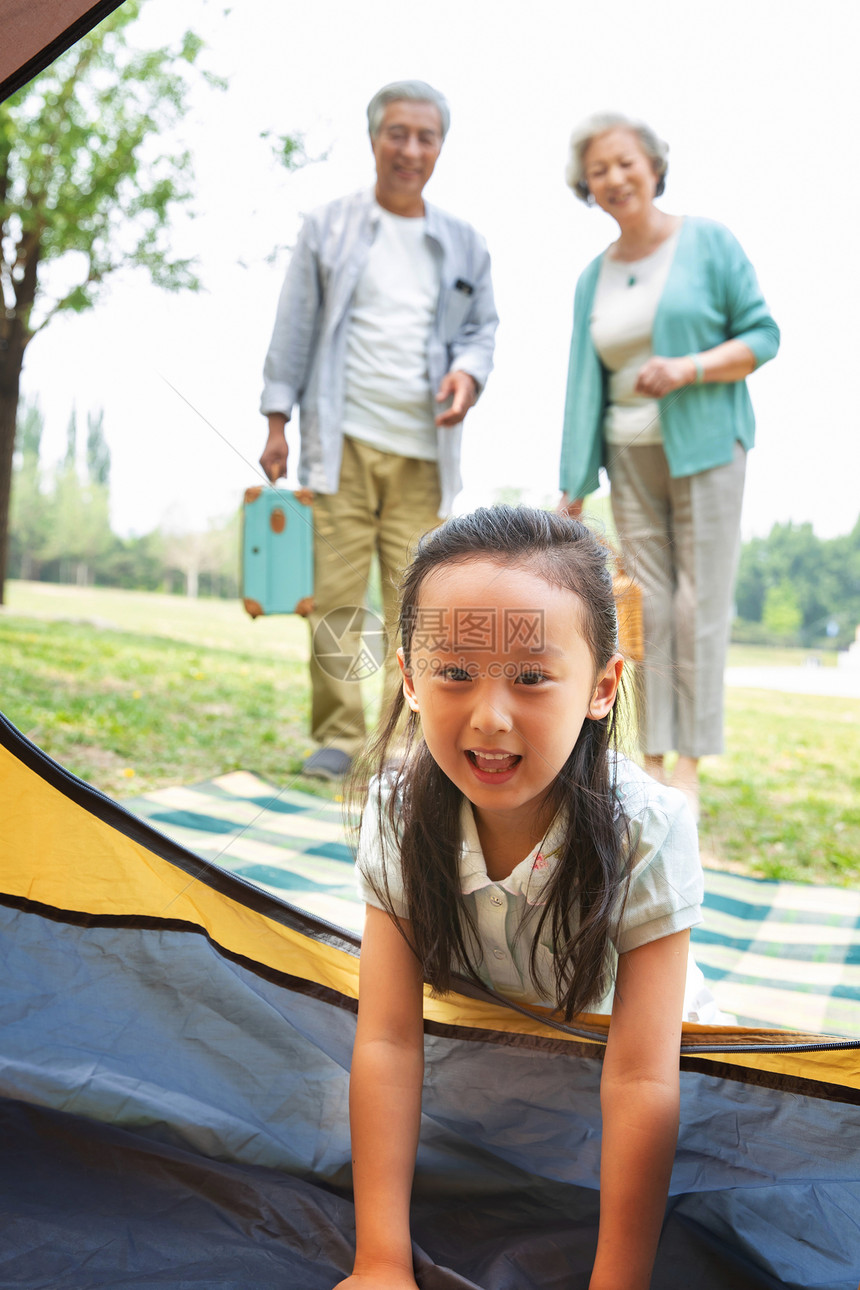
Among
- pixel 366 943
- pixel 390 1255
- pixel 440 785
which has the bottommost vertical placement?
pixel 390 1255

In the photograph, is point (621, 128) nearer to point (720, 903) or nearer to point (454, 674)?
point (454, 674)

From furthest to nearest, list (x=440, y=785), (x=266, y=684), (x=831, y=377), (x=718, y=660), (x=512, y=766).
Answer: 1. (x=266, y=684)
2. (x=831, y=377)
3. (x=718, y=660)
4. (x=440, y=785)
5. (x=512, y=766)

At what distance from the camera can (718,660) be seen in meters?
1.36

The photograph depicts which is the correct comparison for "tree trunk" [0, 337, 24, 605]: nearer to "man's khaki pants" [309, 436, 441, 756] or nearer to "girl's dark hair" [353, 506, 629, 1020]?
"man's khaki pants" [309, 436, 441, 756]

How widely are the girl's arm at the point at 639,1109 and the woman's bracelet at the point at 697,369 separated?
64 cm

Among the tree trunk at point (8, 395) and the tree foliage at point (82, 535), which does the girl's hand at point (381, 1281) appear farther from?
the tree trunk at point (8, 395)

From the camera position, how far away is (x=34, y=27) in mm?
703

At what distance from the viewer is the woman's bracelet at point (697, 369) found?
105 centimetres

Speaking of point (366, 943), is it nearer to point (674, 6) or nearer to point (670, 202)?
point (670, 202)

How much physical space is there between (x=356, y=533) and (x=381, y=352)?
0.19 meters

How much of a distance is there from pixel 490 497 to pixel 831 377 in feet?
3.09

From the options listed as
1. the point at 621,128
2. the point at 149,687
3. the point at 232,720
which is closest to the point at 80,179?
the point at 149,687

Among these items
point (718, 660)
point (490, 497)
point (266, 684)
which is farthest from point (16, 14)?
point (266, 684)

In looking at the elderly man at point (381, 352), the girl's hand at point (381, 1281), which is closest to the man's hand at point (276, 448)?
the elderly man at point (381, 352)
